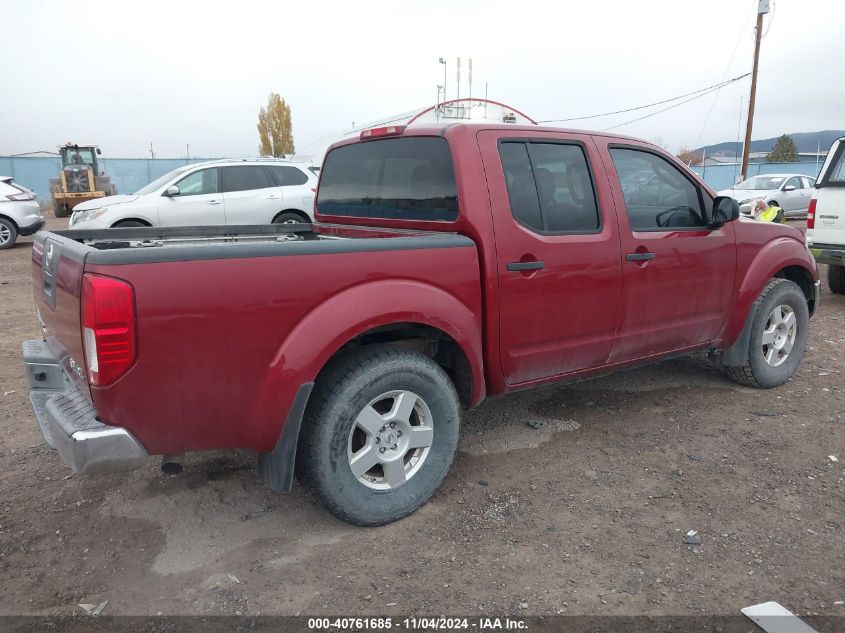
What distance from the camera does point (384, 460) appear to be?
2.88 m

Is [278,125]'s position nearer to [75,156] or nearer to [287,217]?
[75,156]

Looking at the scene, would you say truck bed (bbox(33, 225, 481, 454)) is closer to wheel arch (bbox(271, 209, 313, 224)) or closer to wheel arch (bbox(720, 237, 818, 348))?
wheel arch (bbox(720, 237, 818, 348))

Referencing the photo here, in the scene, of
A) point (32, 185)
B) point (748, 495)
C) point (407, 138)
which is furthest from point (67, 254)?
point (32, 185)

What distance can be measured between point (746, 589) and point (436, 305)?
1683mm

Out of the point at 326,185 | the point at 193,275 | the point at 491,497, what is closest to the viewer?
the point at 193,275

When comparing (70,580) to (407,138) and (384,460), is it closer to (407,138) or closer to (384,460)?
(384,460)

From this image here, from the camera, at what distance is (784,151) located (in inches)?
2221

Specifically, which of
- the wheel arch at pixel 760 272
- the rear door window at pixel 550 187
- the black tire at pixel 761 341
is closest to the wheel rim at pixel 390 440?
the rear door window at pixel 550 187

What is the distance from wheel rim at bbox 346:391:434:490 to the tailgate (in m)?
1.13

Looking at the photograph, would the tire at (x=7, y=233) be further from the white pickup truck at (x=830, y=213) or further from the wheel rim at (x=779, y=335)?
the white pickup truck at (x=830, y=213)

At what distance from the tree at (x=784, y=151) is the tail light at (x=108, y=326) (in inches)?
2433

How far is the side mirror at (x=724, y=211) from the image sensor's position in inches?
156

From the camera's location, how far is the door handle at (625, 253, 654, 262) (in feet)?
11.7

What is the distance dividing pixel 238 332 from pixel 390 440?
0.91m
